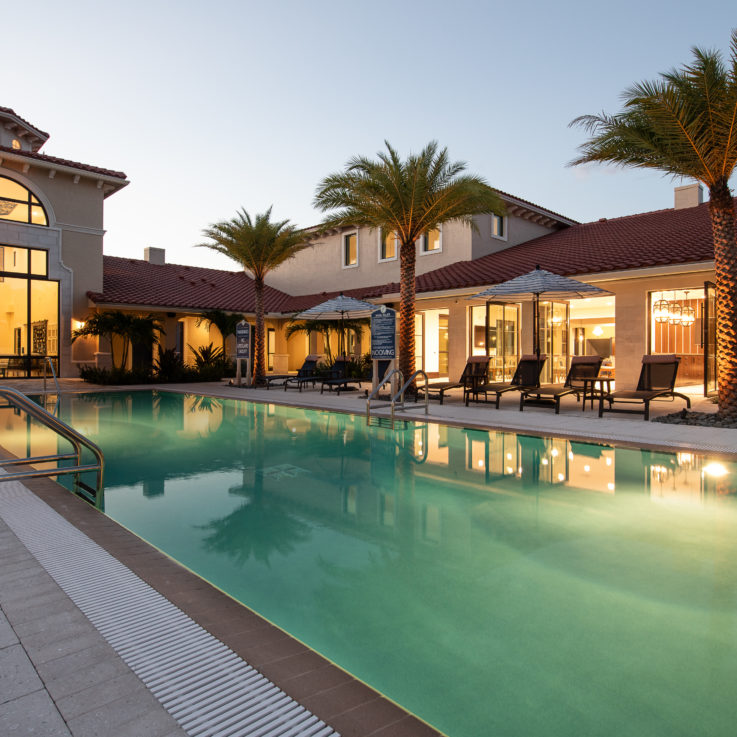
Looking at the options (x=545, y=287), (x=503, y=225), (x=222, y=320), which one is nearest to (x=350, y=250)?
(x=222, y=320)

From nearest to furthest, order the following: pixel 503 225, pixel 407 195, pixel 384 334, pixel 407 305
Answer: pixel 384 334
pixel 407 195
pixel 407 305
pixel 503 225

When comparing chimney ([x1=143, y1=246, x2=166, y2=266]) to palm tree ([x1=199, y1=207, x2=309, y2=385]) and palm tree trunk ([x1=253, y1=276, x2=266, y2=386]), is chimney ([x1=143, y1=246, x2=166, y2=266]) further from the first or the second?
palm tree trunk ([x1=253, y1=276, x2=266, y2=386])

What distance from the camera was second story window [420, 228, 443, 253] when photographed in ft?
73.3

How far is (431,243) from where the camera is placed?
22672 mm

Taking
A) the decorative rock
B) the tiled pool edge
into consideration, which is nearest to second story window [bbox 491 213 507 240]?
the decorative rock

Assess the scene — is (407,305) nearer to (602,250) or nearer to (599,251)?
(599,251)

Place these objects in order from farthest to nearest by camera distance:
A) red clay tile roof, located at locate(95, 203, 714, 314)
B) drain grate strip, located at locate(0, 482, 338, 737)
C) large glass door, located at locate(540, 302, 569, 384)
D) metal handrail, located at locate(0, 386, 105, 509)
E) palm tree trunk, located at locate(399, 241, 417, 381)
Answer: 1. large glass door, located at locate(540, 302, 569, 384)
2. palm tree trunk, located at locate(399, 241, 417, 381)
3. red clay tile roof, located at locate(95, 203, 714, 314)
4. metal handrail, located at locate(0, 386, 105, 509)
5. drain grate strip, located at locate(0, 482, 338, 737)

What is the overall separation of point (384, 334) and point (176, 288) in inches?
622

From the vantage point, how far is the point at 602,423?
1016 cm

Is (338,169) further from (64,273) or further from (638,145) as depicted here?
(64,273)

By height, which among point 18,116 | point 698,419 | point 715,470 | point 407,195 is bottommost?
point 715,470

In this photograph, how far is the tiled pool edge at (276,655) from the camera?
205cm

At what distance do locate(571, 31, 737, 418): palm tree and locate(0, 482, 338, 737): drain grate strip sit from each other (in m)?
10.4

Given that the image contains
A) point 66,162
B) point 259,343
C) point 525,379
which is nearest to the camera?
point 525,379
